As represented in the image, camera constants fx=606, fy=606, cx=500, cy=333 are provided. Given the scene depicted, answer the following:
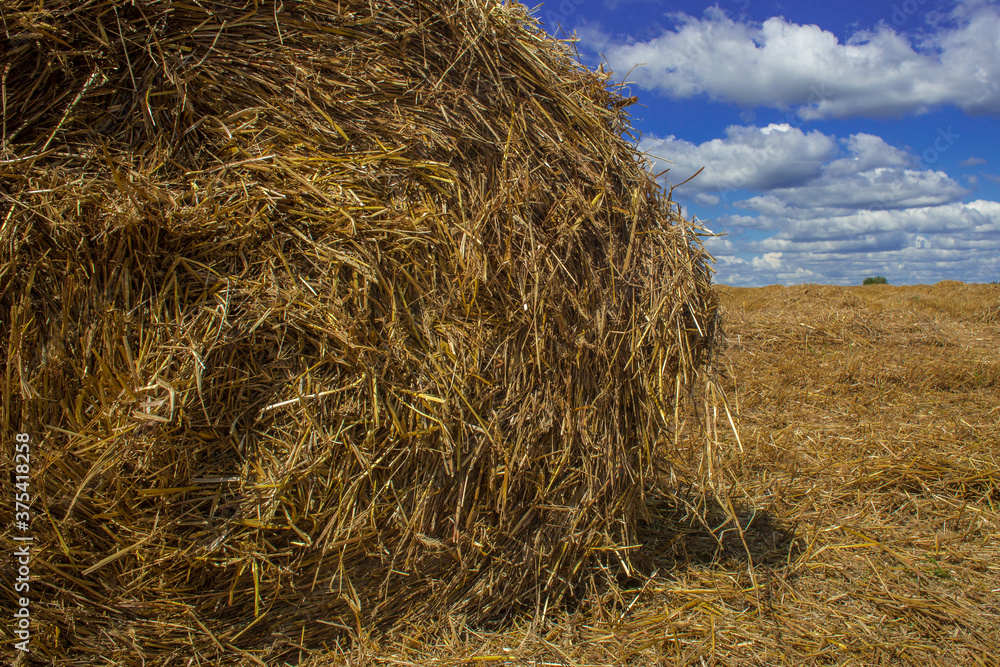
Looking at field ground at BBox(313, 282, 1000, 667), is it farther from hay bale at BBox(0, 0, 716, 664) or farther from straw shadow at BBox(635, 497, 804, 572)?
hay bale at BBox(0, 0, 716, 664)

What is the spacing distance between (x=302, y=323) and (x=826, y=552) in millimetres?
2313

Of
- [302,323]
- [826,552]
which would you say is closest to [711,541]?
[826,552]

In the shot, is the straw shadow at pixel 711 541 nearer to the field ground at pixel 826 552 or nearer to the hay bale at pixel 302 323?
the field ground at pixel 826 552

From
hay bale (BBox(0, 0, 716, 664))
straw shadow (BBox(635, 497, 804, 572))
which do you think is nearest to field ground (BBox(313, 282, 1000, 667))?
straw shadow (BBox(635, 497, 804, 572))

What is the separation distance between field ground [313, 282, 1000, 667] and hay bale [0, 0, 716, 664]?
258mm

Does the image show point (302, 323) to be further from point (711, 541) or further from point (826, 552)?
point (826, 552)

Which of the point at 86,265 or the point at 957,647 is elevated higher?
the point at 86,265

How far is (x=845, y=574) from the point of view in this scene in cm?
241

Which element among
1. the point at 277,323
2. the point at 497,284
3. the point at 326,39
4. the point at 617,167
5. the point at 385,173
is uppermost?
the point at 326,39

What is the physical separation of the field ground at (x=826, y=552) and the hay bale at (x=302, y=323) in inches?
10.2

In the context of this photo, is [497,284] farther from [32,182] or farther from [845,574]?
[845,574]

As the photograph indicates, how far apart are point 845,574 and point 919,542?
0.49 m

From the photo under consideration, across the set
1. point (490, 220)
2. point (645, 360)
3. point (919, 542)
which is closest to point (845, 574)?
point (919, 542)

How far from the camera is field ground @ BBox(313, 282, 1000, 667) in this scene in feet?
6.60
